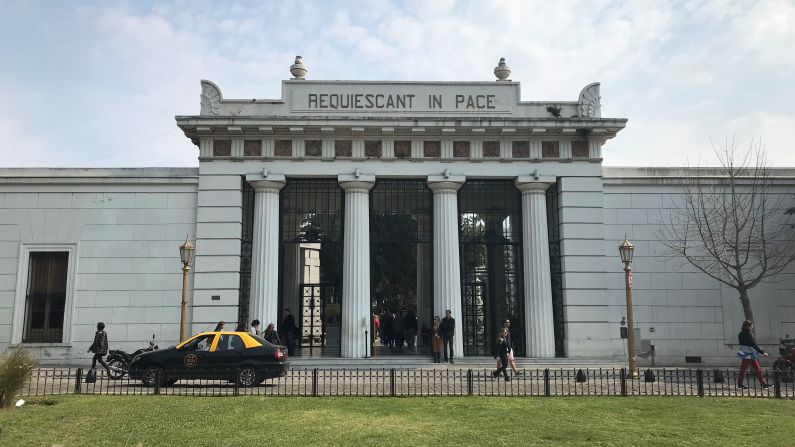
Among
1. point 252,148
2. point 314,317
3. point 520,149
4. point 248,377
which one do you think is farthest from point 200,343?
point 520,149

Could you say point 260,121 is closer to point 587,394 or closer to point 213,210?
point 213,210

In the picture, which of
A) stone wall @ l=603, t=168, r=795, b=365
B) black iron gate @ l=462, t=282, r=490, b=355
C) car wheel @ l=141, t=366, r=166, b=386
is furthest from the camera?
black iron gate @ l=462, t=282, r=490, b=355

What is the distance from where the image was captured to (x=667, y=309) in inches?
897

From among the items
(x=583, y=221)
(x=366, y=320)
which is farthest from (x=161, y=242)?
(x=583, y=221)

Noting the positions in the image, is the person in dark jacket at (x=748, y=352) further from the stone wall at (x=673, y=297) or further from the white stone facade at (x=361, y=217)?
the stone wall at (x=673, y=297)

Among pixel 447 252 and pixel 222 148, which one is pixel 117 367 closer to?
pixel 222 148

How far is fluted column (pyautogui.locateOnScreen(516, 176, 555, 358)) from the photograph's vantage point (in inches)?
876

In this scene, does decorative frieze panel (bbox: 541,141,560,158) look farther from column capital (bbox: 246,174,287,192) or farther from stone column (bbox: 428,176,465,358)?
column capital (bbox: 246,174,287,192)

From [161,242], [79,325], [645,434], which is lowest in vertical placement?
[645,434]

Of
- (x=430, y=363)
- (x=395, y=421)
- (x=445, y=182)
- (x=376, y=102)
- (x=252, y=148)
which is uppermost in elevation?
(x=376, y=102)

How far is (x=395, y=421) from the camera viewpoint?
10.5m

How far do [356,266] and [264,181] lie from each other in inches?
181

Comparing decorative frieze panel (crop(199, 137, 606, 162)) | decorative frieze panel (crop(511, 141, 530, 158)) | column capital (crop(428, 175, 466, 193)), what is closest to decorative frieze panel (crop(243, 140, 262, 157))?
decorative frieze panel (crop(199, 137, 606, 162))

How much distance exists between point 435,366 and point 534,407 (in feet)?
29.7
